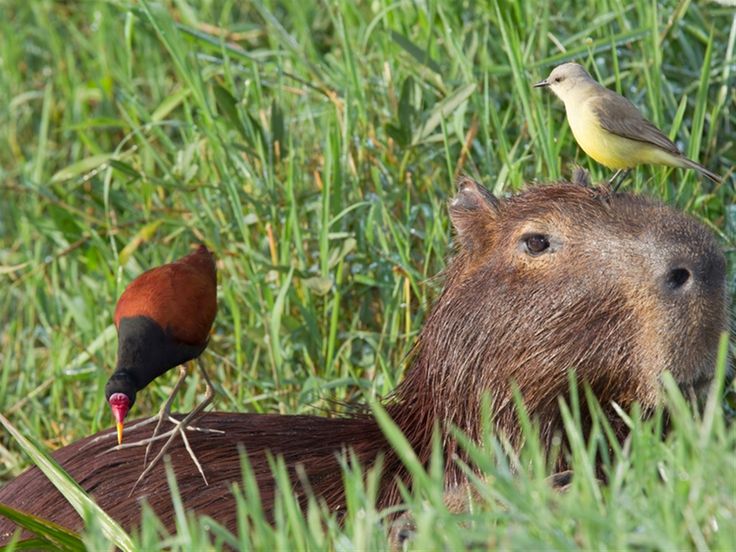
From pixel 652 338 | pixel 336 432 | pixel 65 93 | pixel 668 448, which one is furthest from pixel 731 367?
pixel 65 93

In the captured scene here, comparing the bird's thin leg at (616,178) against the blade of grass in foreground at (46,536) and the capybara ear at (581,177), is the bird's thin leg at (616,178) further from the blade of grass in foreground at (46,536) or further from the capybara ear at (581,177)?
the blade of grass in foreground at (46,536)

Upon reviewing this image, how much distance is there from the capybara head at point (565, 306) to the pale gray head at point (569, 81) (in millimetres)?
302

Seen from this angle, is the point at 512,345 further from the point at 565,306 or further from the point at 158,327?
the point at 158,327

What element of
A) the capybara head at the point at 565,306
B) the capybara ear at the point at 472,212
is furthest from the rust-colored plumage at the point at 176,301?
the capybara ear at the point at 472,212

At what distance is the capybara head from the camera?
9.08ft

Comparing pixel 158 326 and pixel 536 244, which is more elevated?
pixel 536 244

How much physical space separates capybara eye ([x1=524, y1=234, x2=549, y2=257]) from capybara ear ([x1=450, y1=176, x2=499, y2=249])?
0.57 feet

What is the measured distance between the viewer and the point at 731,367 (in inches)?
126

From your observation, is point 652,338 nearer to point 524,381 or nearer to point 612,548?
point 524,381

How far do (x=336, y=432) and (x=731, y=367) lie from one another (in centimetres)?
93

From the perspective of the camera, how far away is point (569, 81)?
350cm

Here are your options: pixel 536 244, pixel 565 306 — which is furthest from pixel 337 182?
pixel 565 306

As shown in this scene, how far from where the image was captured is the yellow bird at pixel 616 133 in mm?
3316

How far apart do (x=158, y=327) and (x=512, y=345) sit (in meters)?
1.01
